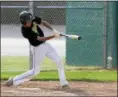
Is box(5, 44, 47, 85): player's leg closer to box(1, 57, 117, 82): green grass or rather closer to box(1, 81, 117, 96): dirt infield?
box(1, 81, 117, 96): dirt infield

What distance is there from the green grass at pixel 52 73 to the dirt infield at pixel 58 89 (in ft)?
1.92

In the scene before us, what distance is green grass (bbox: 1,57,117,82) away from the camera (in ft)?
37.3

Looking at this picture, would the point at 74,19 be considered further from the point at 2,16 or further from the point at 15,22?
the point at 2,16

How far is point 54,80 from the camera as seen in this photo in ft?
36.6

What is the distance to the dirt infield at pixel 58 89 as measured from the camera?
918cm

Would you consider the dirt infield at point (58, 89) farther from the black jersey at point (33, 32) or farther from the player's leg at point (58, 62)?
the black jersey at point (33, 32)

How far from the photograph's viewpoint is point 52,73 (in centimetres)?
1236

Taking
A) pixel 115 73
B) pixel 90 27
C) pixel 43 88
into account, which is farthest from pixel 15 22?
pixel 43 88

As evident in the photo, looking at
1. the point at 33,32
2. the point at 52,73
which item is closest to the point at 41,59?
the point at 33,32

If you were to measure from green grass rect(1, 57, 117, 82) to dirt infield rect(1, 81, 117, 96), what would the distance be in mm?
585

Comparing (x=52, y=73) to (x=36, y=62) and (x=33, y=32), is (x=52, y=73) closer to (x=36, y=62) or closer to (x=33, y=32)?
(x=36, y=62)

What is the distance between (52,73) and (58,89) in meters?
2.54

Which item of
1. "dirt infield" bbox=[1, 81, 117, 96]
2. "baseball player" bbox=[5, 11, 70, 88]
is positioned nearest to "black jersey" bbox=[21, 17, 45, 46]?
"baseball player" bbox=[5, 11, 70, 88]

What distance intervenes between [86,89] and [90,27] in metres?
3.86
